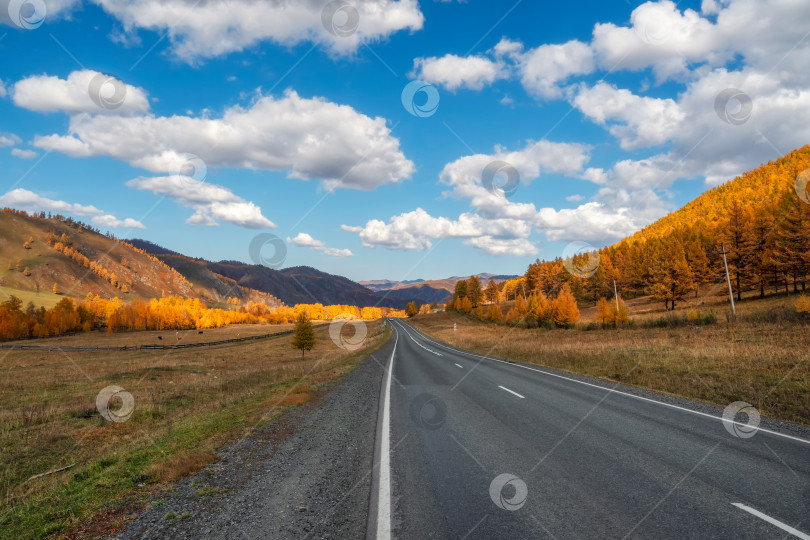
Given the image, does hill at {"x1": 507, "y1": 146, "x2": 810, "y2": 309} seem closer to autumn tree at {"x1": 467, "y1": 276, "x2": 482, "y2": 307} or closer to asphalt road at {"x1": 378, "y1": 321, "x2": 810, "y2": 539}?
autumn tree at {"x1": 467, "y1": 276, "x2": 482, "y2": 307}

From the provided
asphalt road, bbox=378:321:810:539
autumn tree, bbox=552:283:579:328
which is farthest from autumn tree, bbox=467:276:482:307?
asphalt road, bbox=378:321:810:539

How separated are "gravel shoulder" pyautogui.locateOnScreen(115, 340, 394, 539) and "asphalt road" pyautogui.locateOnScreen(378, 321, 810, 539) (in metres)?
0.34

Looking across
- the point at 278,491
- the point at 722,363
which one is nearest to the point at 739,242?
the point at 722,363

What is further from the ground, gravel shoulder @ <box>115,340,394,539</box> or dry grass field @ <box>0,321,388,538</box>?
gravel shoulder @ <box>115,340,394,539</box>

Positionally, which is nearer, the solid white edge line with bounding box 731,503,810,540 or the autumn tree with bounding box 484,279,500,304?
the solid white edge line with bounding box 731,503,810,540

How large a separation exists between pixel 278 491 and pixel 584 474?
4.20 metres

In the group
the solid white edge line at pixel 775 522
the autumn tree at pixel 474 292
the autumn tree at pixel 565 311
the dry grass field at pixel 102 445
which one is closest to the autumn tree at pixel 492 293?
the autumn tree at pixel 474 292

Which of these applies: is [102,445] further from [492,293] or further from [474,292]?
[492,293]

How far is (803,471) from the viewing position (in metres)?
5.20

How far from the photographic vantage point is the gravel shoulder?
402 cm

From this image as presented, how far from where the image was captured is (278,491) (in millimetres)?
4922

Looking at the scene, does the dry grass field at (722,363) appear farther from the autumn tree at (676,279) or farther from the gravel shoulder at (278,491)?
the autumn tree at (676,279)

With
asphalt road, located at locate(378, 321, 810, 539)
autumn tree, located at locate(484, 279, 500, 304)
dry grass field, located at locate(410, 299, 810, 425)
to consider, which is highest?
autumn tree, located at locate(484, 279, 500, 304)

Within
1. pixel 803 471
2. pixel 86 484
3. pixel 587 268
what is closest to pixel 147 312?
pixel 587 268
